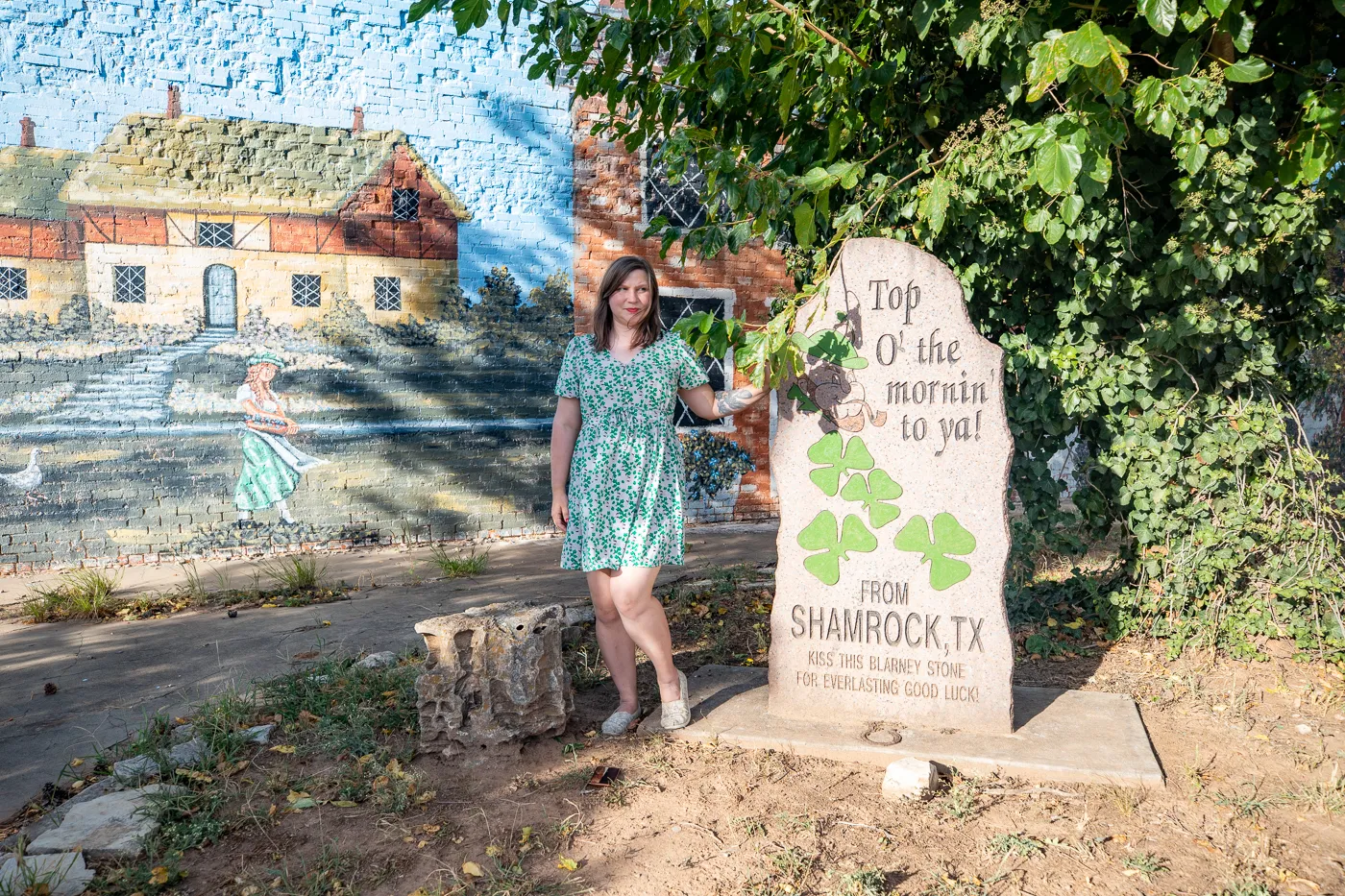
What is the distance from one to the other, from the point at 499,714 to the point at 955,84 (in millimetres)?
3598

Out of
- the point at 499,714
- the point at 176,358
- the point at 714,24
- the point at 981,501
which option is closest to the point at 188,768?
the point at 499,714

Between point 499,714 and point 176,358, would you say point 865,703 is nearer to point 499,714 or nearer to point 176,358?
point 499,714

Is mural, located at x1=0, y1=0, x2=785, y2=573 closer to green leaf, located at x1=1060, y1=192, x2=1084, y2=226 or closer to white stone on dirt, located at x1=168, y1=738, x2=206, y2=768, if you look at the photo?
white stone on dirt, located at x1=168, y1=738, x2=206, y2=768

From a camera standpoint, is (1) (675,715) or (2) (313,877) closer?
(2) (313,877)

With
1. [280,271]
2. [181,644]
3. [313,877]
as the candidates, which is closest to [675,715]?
[313,877]

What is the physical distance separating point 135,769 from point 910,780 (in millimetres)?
2821

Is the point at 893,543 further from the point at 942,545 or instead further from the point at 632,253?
the point at 632,253

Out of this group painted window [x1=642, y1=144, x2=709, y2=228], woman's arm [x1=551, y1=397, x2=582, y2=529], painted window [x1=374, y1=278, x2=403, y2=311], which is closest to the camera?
woman's arm [x1=551, y1=397, x2=582, y2=529]

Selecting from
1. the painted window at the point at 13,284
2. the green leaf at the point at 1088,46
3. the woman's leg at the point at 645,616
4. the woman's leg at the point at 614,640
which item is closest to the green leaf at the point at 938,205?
the green leaf at the point at 1088,46

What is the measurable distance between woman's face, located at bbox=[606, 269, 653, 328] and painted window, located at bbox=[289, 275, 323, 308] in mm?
5145

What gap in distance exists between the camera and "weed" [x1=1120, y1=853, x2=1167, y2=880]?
271 cm

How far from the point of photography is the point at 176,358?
7539 millimetres

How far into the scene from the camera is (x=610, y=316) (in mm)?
3666

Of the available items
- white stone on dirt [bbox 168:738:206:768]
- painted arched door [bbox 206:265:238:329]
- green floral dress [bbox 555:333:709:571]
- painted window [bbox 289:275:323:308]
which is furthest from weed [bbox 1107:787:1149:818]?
painted arched door [bbox 206:265:238:329]
